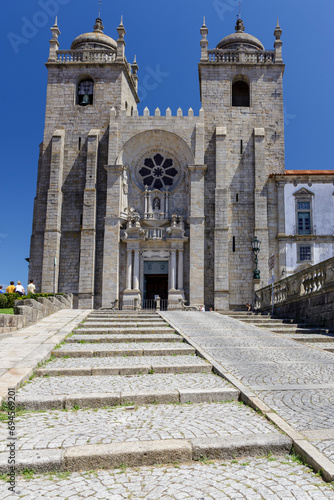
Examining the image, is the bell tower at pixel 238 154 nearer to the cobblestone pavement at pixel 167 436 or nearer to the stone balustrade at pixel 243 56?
the stone balustrade at pixel 243 56

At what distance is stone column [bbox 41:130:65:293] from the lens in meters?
26.1

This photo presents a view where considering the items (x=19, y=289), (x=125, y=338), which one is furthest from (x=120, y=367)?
(x=19, y=289)

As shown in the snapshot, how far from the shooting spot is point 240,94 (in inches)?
1219

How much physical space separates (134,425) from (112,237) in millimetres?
22104

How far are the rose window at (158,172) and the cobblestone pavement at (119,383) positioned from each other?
22.8 m

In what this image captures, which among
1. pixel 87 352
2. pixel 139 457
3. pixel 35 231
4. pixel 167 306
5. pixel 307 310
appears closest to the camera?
pixel 139 457

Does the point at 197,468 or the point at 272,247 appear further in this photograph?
the point at 272,247

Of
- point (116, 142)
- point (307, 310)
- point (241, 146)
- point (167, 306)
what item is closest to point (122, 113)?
point (116, 142)

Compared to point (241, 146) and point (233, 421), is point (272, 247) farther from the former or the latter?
point (233, 421)

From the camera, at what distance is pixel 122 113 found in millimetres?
28094

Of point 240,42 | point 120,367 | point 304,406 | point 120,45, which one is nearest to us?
point 304,406

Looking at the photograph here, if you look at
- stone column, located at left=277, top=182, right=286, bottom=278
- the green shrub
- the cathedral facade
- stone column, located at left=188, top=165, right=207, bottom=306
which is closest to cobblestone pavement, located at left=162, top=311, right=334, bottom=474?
the green shrub

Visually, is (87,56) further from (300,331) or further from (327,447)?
(327,447)

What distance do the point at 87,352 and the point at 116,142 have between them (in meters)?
21.3
